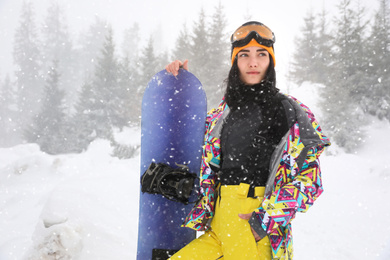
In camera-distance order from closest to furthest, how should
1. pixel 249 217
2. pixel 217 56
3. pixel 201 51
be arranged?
pixel 249 217, pixel 201 51, pixel 217 56

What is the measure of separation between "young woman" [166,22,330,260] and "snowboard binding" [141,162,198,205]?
15cm

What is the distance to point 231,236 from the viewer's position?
63.1 inches

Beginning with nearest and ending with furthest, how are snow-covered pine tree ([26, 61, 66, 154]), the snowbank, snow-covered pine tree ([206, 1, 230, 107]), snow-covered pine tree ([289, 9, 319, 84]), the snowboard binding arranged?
1. the snowboard binding
2. the snowbank
3. snow-covered pine tree ([206, 1, 230, 107])
4. snow-covered pine tree ([26, 61, 66, 154])
5. snow-covered pine tree ([289, 9, 319, 84])

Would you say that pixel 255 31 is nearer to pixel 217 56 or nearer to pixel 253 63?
pixel 253 63

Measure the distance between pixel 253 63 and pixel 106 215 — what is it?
126 inches

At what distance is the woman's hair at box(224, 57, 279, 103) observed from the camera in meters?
1.84

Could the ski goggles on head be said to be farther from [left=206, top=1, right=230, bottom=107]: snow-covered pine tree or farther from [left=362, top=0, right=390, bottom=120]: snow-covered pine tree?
[left=362, top=0, right=390, bottom=120]: snow-covered pine tree

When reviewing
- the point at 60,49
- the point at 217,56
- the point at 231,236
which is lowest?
the point at 231,236

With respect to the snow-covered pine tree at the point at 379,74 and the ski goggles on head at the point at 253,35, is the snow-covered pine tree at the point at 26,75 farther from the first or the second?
the ski goggles on head at the point at 253,35

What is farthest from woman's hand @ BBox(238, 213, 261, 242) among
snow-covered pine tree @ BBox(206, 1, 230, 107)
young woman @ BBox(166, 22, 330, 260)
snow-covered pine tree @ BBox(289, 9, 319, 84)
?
snow-covered pine tree @ BBox(289, 9, 319, 84)

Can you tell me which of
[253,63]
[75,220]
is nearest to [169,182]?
[253,63]

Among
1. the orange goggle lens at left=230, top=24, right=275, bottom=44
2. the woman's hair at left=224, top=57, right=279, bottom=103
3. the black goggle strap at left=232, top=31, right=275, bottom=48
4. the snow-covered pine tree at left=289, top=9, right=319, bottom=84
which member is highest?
the snow-covered pine tree at left=289, top=9, right=319, bottom=84

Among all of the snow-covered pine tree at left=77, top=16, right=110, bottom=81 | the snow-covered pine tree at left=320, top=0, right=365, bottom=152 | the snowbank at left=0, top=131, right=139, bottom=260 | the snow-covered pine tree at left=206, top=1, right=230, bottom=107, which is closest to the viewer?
the snowbank at left=0, top=131, right=139, bottom=260

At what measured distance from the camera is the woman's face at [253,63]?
184 centimetres
